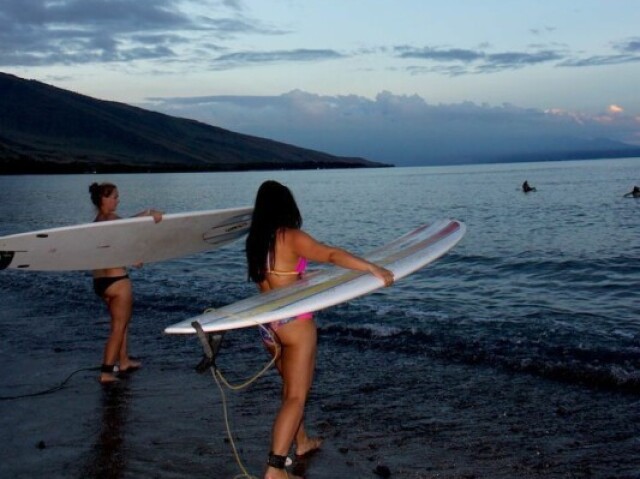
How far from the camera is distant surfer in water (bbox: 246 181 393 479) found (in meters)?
5.00

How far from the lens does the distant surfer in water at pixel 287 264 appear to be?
500cm

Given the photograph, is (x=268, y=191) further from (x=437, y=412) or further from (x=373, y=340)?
(x=373, y=340)

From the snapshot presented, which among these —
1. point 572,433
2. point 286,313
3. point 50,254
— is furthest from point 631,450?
point 50,254

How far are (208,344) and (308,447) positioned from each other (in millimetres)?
1469

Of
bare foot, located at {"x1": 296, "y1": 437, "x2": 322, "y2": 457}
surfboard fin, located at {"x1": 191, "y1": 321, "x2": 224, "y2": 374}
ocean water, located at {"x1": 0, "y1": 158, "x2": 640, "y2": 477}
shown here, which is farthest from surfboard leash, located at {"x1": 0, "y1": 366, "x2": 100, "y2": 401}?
surfboard fin, located at {"x1": 191, "y1": 321, "x2": 224, "y2": 374}

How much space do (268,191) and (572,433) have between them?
11.5 feet

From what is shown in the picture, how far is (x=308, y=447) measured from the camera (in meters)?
5.79

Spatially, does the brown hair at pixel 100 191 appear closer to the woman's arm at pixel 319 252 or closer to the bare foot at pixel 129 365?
the bare foot at pixel 129 365

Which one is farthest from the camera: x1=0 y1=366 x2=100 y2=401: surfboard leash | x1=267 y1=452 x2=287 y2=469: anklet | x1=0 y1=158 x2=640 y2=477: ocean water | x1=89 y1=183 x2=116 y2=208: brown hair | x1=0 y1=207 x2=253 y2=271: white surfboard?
x1=0 y1=207 x2=253 y2=271: white surfboard

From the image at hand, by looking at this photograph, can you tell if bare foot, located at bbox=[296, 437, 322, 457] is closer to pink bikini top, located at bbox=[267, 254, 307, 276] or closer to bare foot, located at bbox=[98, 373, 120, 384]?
pink bikini top, located at bbox=[267, 254, 307, 276]

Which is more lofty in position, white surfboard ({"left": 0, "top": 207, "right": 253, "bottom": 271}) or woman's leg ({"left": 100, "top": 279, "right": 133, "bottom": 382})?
white surfboard ({"left": 0, "top": 207, "right": 253, "bottom": 271})

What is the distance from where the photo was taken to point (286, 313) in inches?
193

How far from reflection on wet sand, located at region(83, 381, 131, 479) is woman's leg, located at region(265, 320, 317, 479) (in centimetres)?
132

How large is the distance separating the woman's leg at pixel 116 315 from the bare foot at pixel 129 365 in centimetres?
43
